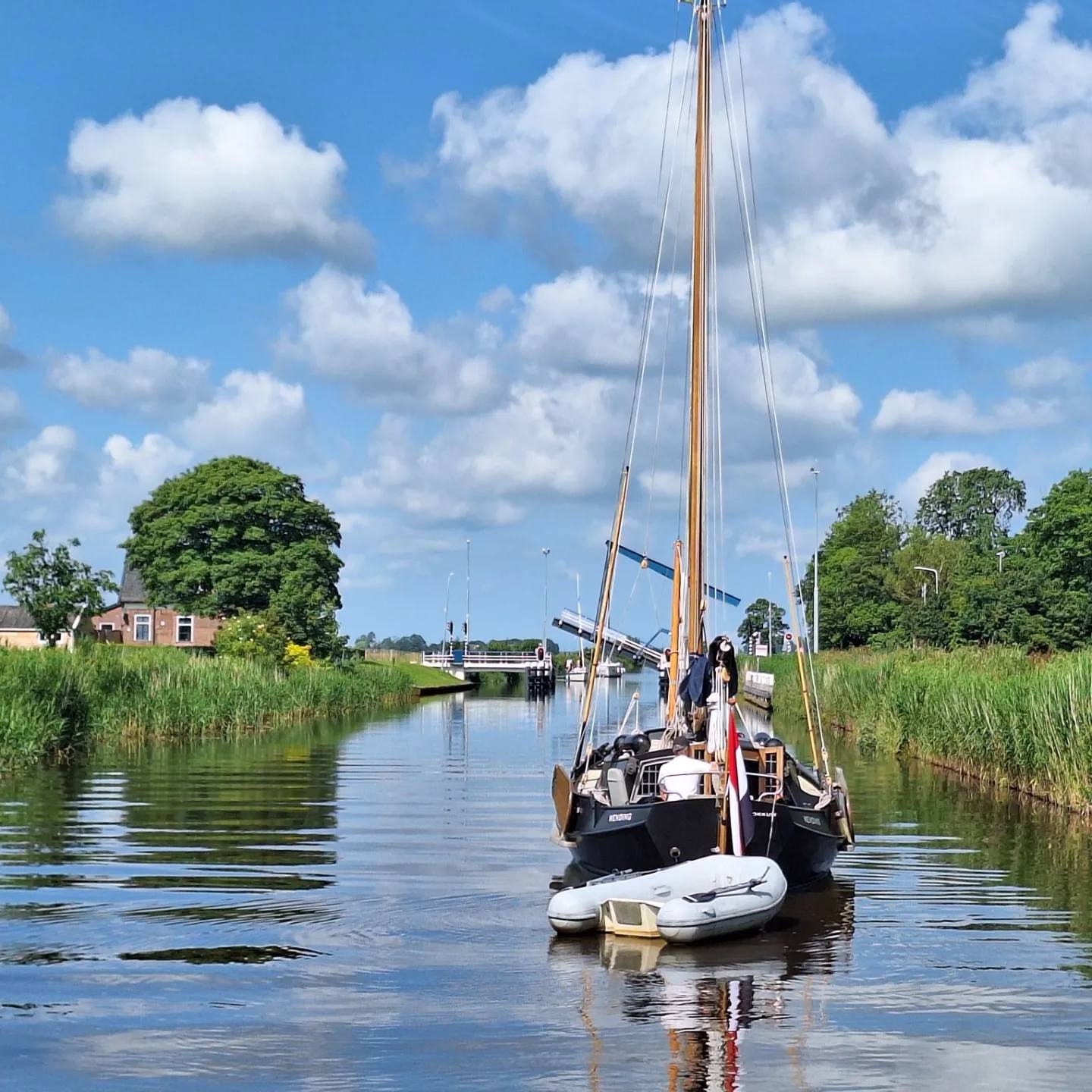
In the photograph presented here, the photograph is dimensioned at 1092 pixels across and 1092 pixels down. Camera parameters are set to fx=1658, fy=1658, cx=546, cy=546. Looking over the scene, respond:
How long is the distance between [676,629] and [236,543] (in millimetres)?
58422

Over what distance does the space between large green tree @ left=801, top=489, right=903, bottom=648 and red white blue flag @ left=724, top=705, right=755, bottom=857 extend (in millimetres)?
82698

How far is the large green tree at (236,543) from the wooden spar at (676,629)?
5180 cm

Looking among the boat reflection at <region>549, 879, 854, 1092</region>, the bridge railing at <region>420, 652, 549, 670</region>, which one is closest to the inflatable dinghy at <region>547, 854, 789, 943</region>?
the boat reflection at <region>549, 879, 854, 1092</region>

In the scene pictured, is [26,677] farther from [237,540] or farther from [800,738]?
[237,540]

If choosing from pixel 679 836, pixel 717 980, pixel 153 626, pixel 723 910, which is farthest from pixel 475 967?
pixel 153 626

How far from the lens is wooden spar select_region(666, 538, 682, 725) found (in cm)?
2389

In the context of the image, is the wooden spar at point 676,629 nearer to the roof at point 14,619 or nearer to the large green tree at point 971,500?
the roof at point 14,619

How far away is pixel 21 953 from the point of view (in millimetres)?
14398

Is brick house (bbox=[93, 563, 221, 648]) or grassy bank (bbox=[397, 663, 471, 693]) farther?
brick house (bbox=[93, 563, 221, 648])

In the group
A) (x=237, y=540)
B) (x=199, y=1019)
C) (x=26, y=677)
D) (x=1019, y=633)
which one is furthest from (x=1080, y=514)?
(x=199, y=1019)

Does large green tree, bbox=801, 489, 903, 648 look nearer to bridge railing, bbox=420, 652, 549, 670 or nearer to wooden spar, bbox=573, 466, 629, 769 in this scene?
bridge railing, bbox=420, 652, 549, 670

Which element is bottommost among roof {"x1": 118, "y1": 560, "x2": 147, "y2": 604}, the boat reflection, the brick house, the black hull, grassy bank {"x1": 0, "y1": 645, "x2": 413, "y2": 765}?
the boat reflection

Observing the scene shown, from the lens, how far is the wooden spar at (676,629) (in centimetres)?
2389

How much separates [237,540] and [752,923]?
68290 millimetres
